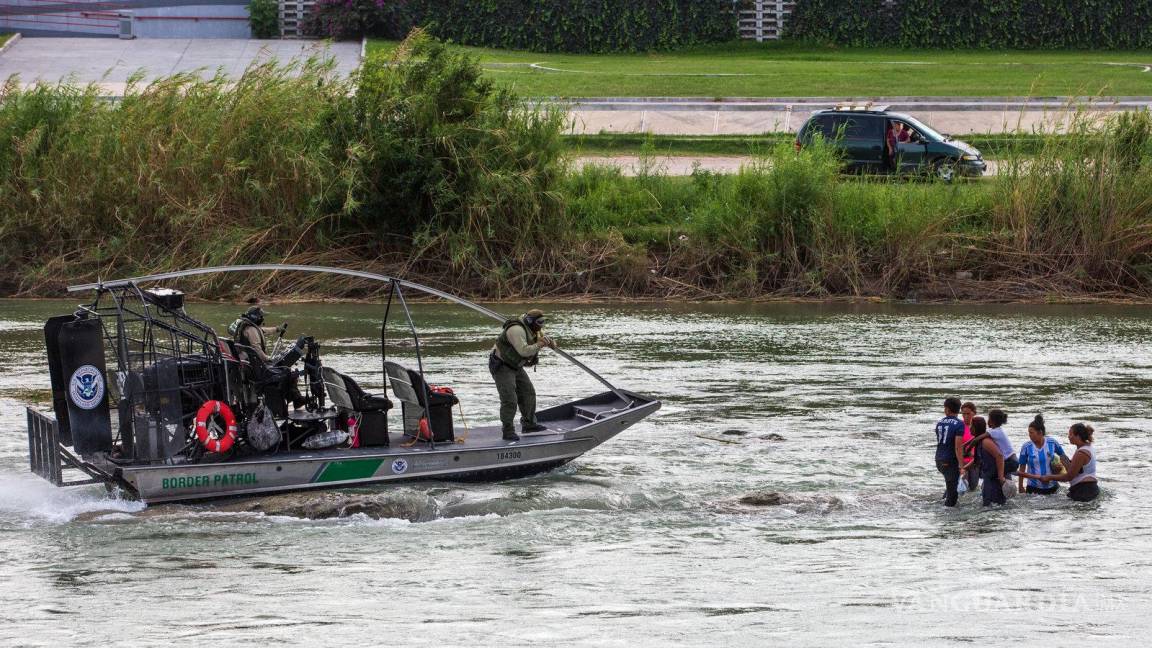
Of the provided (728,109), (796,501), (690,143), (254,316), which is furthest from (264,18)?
(796,501)

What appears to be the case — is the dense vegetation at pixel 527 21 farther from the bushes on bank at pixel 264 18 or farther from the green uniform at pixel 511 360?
the green uniform at pixel 511 360

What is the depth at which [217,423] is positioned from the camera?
49.4ft

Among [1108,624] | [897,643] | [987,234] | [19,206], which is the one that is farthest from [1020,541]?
[19,206]

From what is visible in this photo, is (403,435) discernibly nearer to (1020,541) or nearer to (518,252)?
(1020,541)

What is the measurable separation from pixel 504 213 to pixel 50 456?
55.5 ft

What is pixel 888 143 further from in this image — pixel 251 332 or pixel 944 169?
pixel 251 332

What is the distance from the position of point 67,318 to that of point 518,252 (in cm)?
1668

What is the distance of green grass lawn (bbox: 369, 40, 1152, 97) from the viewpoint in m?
40.5

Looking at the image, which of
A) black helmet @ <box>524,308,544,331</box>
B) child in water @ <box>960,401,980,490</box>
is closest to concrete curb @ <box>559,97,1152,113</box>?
black helmet @ <box>524,308,544,331</box>

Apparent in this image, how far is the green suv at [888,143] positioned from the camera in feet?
107

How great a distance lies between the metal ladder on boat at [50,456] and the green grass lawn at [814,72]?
23160mm

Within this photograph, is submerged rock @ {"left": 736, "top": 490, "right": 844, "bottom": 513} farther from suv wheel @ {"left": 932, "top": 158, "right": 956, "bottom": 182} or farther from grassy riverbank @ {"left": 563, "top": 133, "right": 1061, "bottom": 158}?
grassy riverbank @ {"left": 563, "top": 133, "right": 1061, "bottom": 158}

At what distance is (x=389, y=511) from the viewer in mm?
15406

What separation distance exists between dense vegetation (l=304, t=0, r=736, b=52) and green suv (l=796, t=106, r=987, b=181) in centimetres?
2008
